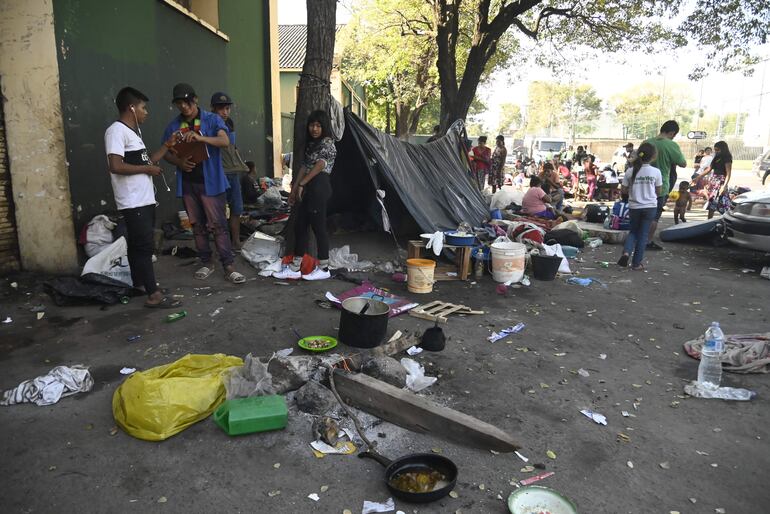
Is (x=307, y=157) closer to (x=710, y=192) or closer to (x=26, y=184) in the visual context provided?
(x=26, y=184)

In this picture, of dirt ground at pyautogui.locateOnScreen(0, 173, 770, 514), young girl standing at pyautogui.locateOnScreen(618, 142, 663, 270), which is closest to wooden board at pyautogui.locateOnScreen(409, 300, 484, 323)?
dirt ground at pyautogui.locateOnScreen(0, 173, 770, 514)

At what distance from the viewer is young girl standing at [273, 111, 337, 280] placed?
5734mm

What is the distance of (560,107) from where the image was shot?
6956 cm

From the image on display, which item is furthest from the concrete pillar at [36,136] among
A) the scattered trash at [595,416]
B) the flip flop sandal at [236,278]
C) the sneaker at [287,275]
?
the scattered trash at [595,416]

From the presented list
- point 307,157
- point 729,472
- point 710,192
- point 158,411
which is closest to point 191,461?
point 158,411

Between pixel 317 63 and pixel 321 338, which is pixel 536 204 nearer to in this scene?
pixel 317 63

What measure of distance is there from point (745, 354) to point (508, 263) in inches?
102

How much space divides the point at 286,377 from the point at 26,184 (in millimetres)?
3861

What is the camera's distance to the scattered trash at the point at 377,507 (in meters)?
2.29

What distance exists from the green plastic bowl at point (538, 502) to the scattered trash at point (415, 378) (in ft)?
3.54

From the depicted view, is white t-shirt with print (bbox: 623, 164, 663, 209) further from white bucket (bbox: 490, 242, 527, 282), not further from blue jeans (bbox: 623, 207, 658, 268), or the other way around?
white bucket (bbox: 490, 242, 527, 282)

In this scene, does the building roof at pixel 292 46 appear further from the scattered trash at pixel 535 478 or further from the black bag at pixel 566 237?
the scattered trash at pixel 535 478

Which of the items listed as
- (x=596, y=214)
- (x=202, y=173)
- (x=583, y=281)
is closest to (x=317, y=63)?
(x=202, y=173)

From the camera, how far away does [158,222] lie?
7.39 meters
